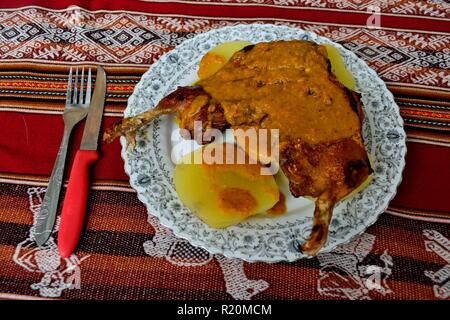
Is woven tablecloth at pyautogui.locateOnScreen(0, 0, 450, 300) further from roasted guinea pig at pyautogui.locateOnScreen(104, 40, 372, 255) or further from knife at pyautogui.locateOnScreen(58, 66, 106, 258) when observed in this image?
roasted guinea pig at pyautogui.locateOnScreen(104, 40, 372, 255)

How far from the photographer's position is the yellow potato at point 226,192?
1078 millimetres

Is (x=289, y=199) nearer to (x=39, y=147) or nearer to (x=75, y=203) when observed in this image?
(x=75, y=203)

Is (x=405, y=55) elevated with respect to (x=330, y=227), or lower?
elevated

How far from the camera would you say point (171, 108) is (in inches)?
47.4

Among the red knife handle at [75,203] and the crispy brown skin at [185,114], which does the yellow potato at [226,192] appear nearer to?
the crispy brown skin at [185,114]

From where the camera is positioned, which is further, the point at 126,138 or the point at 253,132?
the point at 126,138

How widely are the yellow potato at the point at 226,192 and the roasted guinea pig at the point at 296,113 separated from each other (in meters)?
0.08

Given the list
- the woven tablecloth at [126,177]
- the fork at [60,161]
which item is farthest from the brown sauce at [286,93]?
the fork at [60,161]

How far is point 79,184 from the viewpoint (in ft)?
3.96

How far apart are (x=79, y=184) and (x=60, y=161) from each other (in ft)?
0.33

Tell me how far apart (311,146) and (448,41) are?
88 centimetres

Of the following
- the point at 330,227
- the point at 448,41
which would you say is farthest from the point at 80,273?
the point at 448,41
